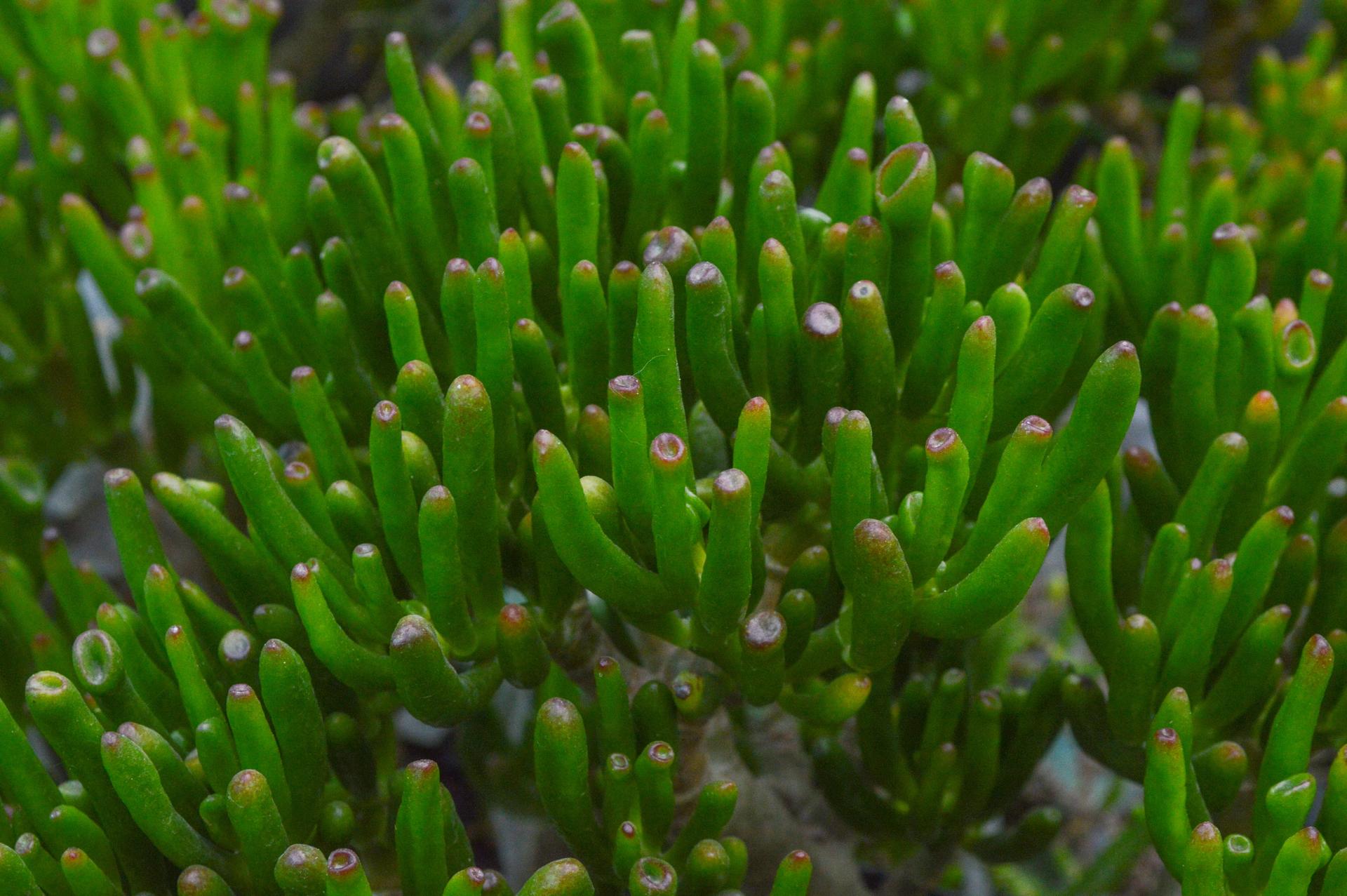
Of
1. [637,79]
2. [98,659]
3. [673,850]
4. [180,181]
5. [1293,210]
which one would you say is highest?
[637,79]

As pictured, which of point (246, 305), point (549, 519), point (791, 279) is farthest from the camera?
point (246, 305)

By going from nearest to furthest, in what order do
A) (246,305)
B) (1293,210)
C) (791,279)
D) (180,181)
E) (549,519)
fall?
(549,519)
(791,279)
(246,305)
(180,181)
(1293,210)

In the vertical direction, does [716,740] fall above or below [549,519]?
below

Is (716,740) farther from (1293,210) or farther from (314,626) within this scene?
(1293,210)

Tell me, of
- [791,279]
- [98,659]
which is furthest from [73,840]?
[791,279]

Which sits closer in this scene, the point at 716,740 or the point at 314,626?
the point at 314,626

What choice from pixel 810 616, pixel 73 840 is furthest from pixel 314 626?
pixel 810 616
